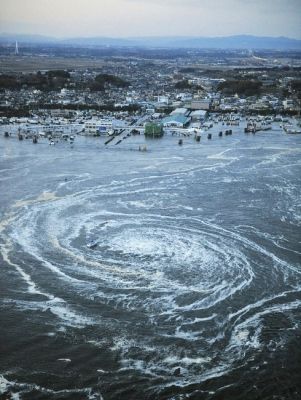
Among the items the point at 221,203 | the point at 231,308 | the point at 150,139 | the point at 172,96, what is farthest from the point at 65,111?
the point at 231,308

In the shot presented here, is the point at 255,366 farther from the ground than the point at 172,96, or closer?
closer

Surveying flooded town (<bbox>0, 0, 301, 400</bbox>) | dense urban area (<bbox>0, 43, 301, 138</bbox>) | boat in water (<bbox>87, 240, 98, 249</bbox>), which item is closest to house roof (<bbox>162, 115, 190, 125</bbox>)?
dense urban area (<bbox>0, 43, 301, 138</bbox>)

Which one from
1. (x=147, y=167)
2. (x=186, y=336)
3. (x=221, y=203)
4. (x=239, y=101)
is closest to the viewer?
(x=186, y=336)

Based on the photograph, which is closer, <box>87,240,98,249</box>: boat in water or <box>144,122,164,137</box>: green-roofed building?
<box>87,240,98,249</box>: boat in water

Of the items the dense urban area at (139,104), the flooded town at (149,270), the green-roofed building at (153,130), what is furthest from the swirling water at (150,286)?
the dense urban area at (139,104)

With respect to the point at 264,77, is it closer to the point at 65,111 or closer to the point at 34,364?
the point at 65,111

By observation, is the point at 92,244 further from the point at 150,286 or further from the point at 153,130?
the point at 153,130

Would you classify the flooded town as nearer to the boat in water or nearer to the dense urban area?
the boat in water

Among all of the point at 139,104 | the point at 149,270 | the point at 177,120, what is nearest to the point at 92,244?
the point at 149,270

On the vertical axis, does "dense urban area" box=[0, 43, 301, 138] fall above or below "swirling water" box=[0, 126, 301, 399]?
above
